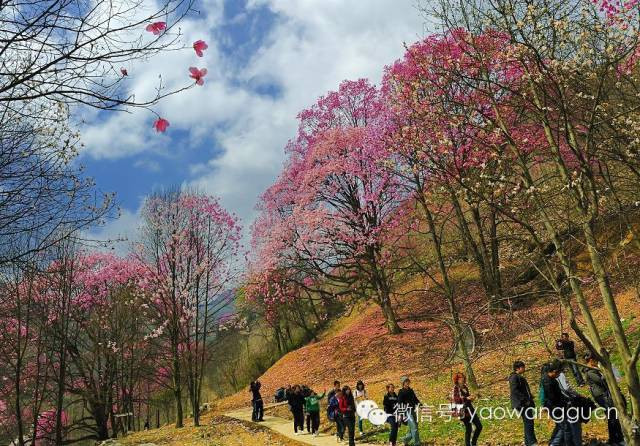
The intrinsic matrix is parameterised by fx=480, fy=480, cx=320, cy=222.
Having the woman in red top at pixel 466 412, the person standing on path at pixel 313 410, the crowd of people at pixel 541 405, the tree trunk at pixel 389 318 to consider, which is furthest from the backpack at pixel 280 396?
the woman in red top at pixel 466 412

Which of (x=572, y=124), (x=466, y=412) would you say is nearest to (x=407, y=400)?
(x=466, y=412)

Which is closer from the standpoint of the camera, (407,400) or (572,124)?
(572,124)

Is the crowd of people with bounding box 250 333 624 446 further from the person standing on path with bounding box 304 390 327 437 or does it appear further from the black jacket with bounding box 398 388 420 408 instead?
the person standing on path with bounding box 304 390 327 437

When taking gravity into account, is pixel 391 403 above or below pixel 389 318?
below

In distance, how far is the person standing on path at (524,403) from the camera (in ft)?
25.3

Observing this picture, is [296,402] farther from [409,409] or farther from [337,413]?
[409,409]

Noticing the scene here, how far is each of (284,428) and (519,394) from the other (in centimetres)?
922

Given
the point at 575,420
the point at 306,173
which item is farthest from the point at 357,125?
the point at 575,420

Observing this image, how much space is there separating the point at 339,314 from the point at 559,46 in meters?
30.6

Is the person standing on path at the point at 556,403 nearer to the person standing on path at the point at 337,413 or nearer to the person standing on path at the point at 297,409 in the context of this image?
the person standing on path at the point at 337,413

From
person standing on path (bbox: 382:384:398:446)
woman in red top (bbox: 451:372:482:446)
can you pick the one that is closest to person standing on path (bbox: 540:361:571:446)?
woman in red top (bbox: 451:372:482:446)

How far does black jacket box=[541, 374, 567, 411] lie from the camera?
7340mm

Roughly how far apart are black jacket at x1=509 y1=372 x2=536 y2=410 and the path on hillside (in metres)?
4.38

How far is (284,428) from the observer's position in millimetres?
15180
